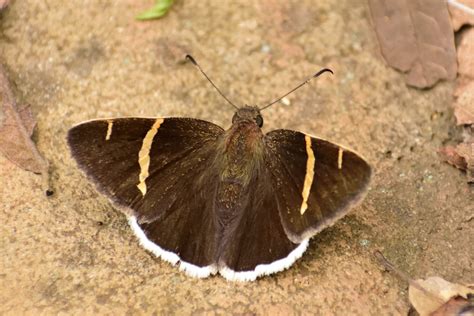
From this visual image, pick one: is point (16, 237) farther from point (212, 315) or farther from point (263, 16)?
point (263, 16)

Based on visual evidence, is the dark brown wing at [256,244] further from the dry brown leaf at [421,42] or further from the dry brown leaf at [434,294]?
the dry brown leaf at [421,42]

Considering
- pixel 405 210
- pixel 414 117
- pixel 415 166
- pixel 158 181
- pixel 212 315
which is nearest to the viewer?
pixel 212 315

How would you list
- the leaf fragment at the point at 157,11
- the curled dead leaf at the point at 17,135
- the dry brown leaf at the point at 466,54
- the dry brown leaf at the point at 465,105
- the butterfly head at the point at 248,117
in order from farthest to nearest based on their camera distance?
the leaf fragment at the point at 157,11, the dry brown leaf at the point at 466,54, the dry brown leaf at the point at 465,105, the curled dead leaf at the point at 17,135, the butterfly head at the point at 248,117

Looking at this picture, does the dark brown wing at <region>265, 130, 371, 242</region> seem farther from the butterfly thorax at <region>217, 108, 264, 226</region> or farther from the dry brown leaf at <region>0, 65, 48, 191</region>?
the dry brown leaf at <region>0, 65, 48, 191</region>

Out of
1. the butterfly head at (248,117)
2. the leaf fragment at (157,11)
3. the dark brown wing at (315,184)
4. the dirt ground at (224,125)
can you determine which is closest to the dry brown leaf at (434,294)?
the dirt ground at (224,125)

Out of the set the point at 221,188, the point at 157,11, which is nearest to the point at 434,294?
the point at 221,188

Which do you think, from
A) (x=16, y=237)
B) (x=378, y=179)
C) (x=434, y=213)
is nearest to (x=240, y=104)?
(x=378, y=179)

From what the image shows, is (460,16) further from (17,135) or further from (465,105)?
(17,135)
